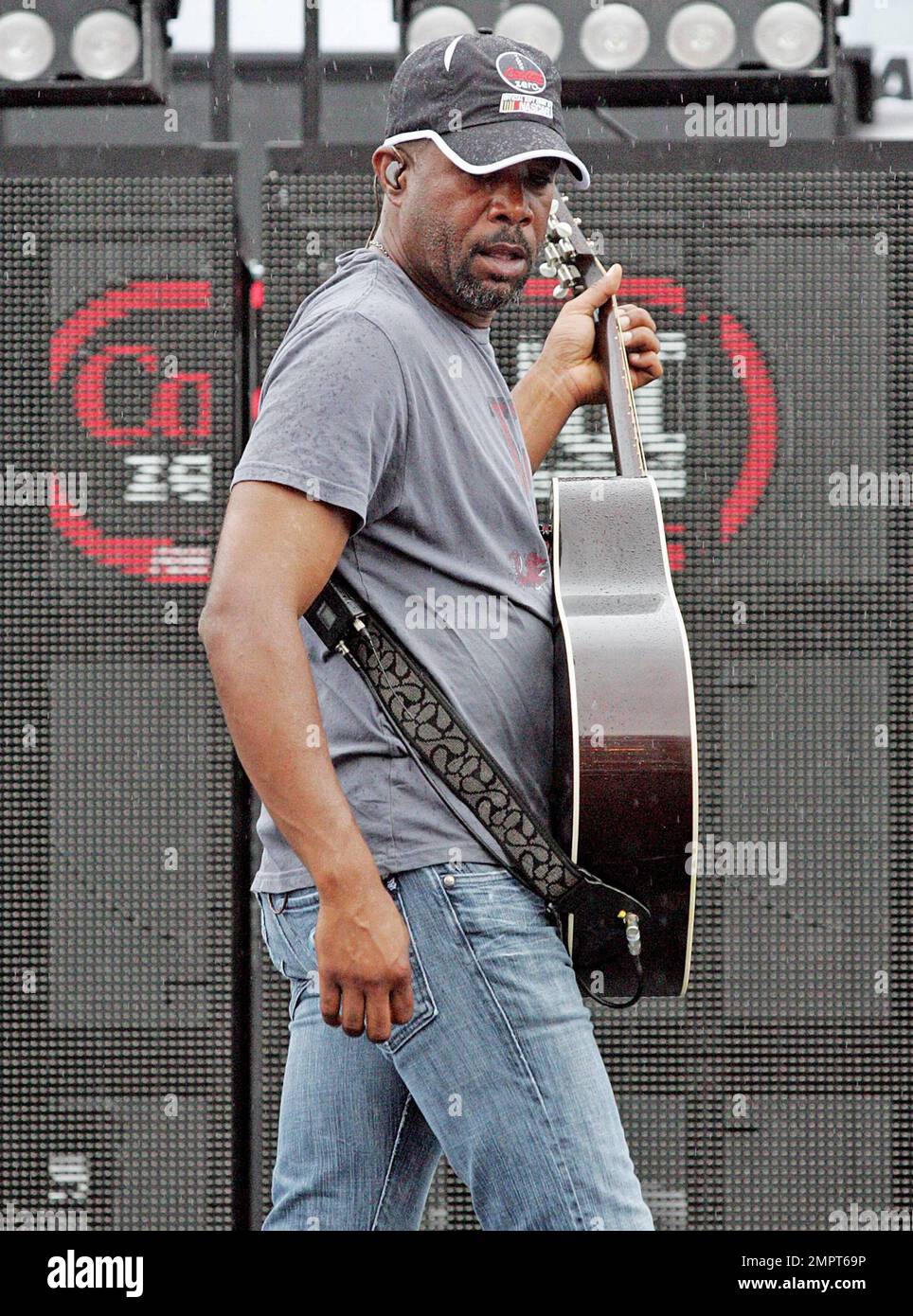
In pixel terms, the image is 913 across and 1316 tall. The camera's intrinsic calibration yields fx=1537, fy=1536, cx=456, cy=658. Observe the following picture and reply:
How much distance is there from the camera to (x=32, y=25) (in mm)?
2992

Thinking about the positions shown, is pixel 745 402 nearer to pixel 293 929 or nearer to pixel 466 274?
pixel 466 274

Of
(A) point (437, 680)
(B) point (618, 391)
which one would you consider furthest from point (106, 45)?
(A) point (437, 680)

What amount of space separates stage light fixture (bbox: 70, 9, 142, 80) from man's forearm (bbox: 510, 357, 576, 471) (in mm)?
1399

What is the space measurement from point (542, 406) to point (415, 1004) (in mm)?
912

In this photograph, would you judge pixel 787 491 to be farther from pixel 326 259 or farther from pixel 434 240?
pixel 434 240

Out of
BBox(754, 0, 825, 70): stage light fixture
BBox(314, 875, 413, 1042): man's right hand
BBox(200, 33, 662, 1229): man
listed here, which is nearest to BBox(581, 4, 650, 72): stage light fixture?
BBox(754, 0, 825, 70): stage light fixture

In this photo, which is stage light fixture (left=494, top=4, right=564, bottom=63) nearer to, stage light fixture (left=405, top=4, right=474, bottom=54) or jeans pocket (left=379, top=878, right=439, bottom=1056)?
stage light fixture (left=405, top=4, right=474, bottom=54)

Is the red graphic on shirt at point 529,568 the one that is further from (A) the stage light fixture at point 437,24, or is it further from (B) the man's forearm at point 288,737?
(A) the stage light fixture at point 437,24

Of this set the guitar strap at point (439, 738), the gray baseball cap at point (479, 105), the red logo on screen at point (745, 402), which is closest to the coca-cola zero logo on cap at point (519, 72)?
the gray baseball cap at point (479, 105)

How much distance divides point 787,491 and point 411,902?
71.4 inches

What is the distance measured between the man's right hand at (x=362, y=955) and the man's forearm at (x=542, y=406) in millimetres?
830

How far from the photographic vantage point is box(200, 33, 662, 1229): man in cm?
134
